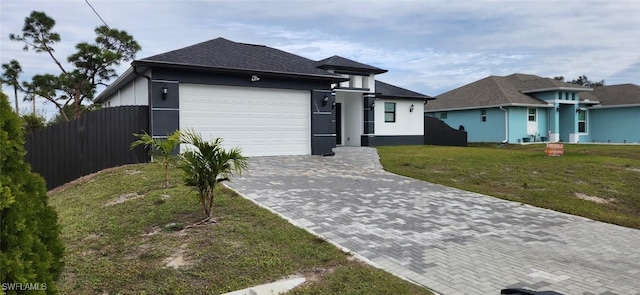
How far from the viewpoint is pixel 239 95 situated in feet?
44.8

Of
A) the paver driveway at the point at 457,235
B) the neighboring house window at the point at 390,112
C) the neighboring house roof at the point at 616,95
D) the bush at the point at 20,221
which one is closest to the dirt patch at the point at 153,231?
the paver driveway at the point at 457,235

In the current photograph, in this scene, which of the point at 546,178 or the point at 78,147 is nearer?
the point at 546,178

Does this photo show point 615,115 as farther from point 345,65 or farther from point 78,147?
point 78,147

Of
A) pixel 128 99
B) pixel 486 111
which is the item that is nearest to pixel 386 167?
pixel 128 99

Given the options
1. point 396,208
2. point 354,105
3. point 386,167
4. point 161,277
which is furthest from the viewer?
point 354,105

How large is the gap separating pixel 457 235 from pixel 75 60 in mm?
30939

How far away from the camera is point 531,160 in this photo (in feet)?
48.4

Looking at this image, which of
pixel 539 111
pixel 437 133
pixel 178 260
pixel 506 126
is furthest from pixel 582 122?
pixel 178 260

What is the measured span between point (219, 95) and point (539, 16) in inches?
458

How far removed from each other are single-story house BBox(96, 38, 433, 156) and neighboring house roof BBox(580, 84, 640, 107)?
23730 millimetres

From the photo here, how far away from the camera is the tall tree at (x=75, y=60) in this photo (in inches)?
1068

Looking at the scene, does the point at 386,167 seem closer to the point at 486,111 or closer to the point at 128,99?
the point at 128,99

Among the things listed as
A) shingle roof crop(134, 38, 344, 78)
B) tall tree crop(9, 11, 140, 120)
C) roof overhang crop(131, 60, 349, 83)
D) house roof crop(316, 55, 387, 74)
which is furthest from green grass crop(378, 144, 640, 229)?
tall tree crop(9, 11, 140, 120)

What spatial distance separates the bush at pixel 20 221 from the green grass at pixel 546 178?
820 centimetres
